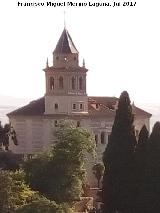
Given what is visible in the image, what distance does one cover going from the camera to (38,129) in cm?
7300

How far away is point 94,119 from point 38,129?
17.8 feet

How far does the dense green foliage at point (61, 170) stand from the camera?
160 ft

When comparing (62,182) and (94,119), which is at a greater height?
(94,119)

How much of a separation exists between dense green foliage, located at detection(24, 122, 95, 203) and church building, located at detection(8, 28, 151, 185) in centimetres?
1811

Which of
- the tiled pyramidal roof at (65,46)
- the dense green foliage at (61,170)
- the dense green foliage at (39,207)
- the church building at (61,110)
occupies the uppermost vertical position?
the tiled pyramidal roof at (65,46)

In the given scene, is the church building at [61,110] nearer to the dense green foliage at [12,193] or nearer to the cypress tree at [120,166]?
the cypress tree at [120,166]

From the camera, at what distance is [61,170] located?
4953cm

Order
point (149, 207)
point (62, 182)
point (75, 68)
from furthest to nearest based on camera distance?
point (75, 68) → point (62, 182) → point (149, 207)

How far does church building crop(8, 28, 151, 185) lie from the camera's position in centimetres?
7188

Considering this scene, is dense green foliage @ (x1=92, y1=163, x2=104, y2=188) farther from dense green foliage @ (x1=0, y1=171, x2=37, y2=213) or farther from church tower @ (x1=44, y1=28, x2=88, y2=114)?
dense green foliage @ (x1=0, y1=171, x2=37, y2=213)

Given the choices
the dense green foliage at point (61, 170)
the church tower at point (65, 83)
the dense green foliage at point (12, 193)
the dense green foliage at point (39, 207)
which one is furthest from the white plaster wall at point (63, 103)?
the dense green foliage at point (39, 207)

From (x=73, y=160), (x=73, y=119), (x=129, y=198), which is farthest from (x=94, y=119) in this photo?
(x=129, y=198)

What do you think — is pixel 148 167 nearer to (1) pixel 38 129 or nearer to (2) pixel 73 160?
(2) pixel 73 160

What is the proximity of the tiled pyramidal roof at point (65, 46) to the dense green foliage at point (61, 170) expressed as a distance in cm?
1953
